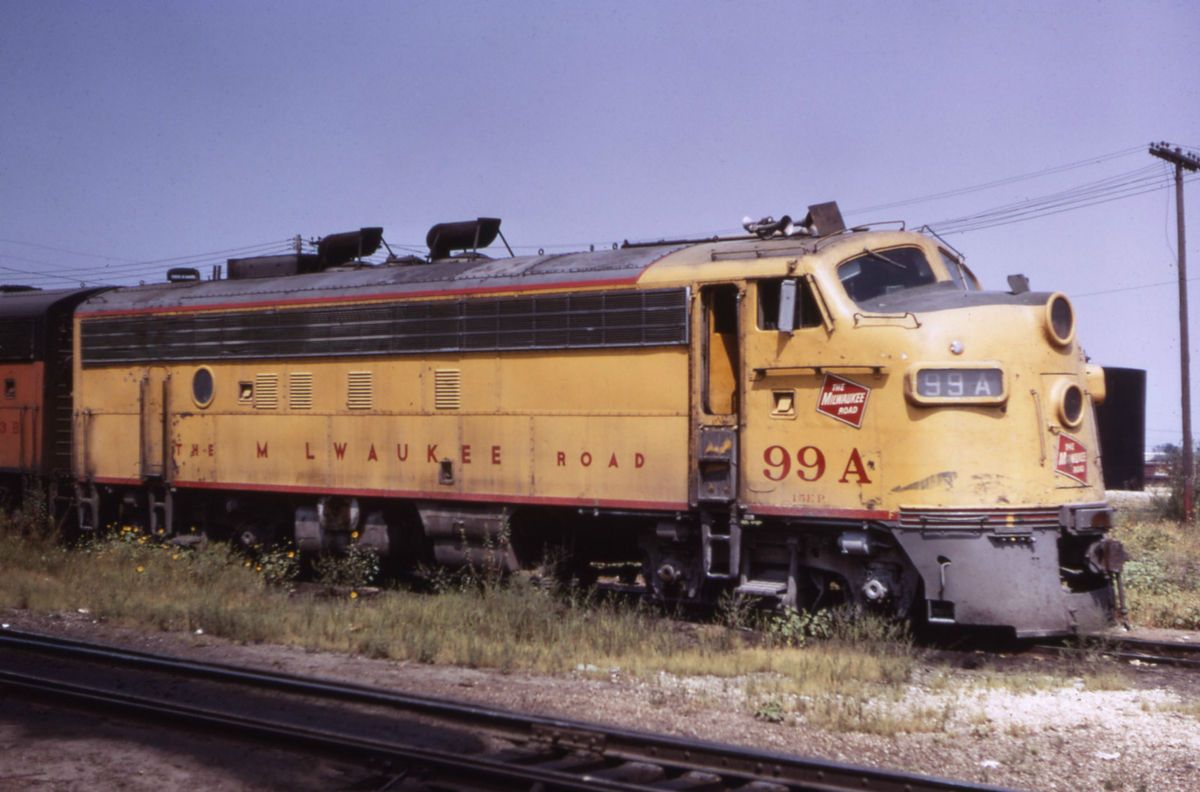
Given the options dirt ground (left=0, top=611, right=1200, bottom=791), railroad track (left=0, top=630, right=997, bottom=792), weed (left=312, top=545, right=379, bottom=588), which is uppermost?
weed (left=312, top=545, right=379, bottom=588)

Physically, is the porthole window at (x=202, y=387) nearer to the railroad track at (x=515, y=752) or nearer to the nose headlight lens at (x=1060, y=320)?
the railroad track at (x=515, y=752)

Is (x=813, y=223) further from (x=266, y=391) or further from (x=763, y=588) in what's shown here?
(x=266, y=391)

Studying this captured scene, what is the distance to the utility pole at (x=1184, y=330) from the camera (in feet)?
79.3

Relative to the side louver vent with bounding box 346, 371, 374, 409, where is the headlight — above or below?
below

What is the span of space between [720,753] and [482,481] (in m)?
6.39

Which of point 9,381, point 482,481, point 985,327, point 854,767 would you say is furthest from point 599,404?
point 9,381

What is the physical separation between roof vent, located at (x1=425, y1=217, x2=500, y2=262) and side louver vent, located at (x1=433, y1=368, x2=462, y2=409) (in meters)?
2.36

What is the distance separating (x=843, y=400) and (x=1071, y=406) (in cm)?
204

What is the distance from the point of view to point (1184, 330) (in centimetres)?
2622

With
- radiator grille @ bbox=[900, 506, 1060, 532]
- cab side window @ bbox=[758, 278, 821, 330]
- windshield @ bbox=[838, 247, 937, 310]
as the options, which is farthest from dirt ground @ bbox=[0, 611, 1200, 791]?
windshield @ bbox=[838, 247, 937, 310]

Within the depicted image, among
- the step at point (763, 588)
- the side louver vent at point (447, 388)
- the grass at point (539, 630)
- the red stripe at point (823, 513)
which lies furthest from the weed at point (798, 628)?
the side louver vent at point (447, 388)

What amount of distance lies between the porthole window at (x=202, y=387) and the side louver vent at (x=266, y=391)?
87cm

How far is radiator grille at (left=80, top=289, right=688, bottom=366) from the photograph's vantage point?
1143 cm

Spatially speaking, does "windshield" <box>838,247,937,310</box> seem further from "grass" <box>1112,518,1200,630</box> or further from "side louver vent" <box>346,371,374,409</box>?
"side louver vent" <box>346,371,374,409</box>
